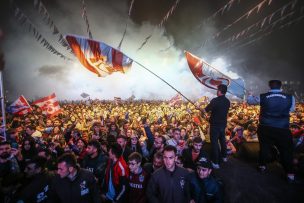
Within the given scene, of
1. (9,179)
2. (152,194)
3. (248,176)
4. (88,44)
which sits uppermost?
(88,44)

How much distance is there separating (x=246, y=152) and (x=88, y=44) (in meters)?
6.61

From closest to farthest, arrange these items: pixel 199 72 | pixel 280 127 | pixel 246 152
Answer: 1. pixel 280 127
2. pixel 246 152
3. pixel 199 72

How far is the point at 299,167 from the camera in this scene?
4.95 metres

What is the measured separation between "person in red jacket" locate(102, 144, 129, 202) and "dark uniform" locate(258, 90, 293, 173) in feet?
10.4

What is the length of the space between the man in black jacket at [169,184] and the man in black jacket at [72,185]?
117 centimetres

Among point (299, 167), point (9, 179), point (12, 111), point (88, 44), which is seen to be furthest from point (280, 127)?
point (12, 111)

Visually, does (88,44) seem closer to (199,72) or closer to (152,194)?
(199,72)

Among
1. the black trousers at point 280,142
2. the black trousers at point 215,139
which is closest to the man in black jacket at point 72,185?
the black trousers at point 215,139

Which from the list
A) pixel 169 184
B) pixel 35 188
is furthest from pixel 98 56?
pixel 169 184

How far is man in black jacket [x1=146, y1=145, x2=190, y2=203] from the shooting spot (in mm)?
3721

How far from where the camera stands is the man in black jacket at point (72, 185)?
392cm

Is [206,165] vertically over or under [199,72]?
under

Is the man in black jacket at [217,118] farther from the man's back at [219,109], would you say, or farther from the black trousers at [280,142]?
the black trousers at [280,142]

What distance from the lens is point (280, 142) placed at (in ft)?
14.4
